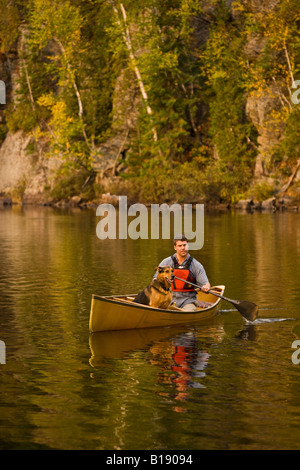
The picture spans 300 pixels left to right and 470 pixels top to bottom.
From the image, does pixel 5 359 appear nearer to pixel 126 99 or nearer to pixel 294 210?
pixel 294 210

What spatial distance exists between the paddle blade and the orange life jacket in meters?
0.99

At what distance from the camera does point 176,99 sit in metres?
60.5

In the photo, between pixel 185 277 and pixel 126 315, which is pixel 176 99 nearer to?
pixel 185 277

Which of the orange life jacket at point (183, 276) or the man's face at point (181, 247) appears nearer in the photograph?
the man's face at point (181, 247)

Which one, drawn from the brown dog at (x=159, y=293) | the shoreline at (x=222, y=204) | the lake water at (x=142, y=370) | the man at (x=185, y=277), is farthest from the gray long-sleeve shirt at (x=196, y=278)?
the shoreline at (x=222, y=204)

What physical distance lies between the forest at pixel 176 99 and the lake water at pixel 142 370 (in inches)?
1284

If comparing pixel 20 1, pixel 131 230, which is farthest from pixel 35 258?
pixel 20 1

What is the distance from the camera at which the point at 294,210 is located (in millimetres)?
52156

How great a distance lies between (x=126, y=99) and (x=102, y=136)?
152 inches

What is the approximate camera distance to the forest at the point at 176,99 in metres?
55.5

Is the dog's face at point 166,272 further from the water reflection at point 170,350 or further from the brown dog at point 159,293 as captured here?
the water reflection at point 170,350

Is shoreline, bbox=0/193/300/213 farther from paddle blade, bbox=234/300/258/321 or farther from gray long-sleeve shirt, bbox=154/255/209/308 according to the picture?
paddle blade, bbox=234/300/258/321

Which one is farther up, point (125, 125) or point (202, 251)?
point (125, 125)

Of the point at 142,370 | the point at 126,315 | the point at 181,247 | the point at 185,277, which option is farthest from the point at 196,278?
the point at 142,370
